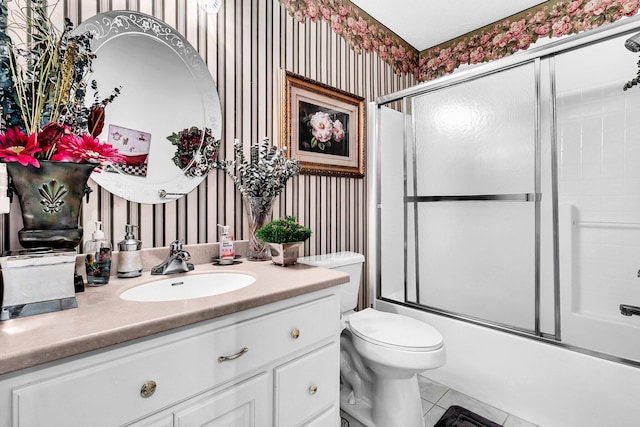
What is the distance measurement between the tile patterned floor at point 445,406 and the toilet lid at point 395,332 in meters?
0.52

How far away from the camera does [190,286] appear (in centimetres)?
117

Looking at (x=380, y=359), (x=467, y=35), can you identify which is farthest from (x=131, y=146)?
(x=467, y=35)

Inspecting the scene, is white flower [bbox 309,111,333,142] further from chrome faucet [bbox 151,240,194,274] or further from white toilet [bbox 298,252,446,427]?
chrome faucet [bbox 151,240,194,274]

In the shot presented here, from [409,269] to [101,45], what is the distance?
7.08 ft

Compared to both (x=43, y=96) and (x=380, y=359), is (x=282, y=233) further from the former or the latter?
(x=43, y=96)

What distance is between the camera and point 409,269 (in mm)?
2293

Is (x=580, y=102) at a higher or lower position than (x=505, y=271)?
higher

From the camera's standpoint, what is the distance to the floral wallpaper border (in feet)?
6.39

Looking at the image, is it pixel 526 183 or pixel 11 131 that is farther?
pixel 526 183

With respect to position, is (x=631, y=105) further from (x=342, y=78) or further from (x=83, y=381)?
(x=83, y=381)

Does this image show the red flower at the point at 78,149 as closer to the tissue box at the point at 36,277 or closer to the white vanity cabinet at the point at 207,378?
the tissue box at the point at 36,277

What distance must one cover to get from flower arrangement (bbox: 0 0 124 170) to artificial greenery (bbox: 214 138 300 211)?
56 centimetres

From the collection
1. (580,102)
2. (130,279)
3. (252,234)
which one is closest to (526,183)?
(580,102)

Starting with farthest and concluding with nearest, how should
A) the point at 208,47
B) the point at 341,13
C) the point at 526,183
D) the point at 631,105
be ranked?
the point at 526,183 → the point at 341,13 → the point at 631,105 → the point at 208,47
